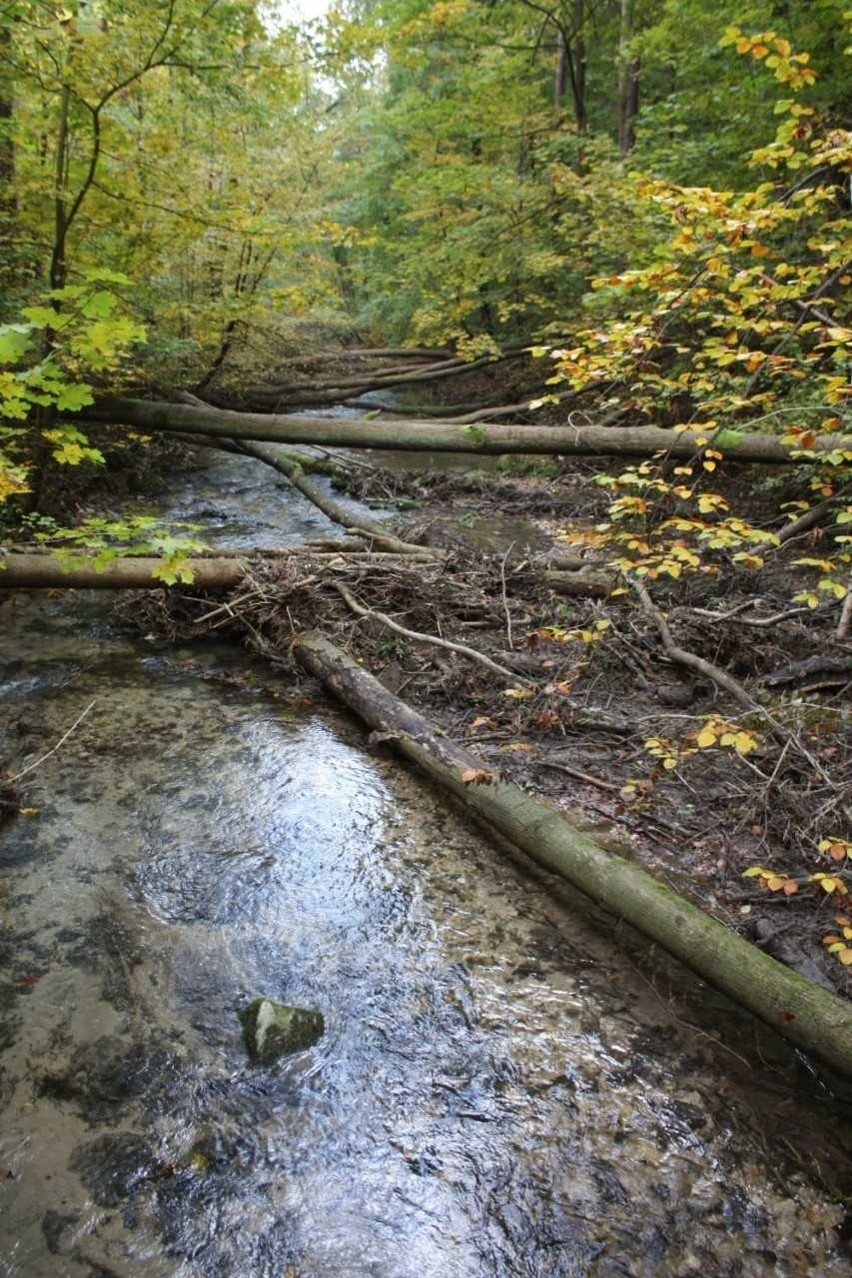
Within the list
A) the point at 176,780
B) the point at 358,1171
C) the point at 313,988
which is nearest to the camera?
the point at 358,1171

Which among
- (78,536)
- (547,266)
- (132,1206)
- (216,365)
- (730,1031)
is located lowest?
(730,1031)

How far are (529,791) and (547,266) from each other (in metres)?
11.6

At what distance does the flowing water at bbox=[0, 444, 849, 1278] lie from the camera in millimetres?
2426

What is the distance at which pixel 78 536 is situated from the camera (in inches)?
177

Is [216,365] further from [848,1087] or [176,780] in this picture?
[848,1087]

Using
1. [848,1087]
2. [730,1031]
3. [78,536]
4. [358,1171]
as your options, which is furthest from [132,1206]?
[78,536]

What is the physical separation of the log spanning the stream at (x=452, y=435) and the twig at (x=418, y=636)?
1.72 metres

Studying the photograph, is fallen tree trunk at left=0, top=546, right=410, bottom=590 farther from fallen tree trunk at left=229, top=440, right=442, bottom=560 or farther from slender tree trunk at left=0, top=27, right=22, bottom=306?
slender tree trunk at left=0, top=27, right=22, bottom=306

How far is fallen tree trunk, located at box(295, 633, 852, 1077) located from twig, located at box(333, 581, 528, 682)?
2.58 feet

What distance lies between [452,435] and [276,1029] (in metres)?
5.54

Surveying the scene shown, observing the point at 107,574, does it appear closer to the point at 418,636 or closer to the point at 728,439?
the point at 418,636

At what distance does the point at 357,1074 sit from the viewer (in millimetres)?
3006

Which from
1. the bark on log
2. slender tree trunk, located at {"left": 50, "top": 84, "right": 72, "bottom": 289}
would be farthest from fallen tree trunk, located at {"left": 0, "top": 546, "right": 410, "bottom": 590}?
slender tree trunk, located at {"left": 50, "top": 84, "right": 72, "bottom": 289}

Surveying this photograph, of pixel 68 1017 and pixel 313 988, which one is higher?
pixel 68 1017
